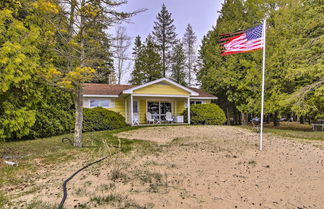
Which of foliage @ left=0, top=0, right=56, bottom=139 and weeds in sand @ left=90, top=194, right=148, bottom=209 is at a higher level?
foliage @ left=0, top=0, right=56, bottom=139

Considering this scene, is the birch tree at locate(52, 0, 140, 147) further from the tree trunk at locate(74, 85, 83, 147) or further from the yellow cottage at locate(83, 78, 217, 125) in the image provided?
the yellow cottage at locate(83, 78, 217, 125)

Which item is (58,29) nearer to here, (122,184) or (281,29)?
(122,184)

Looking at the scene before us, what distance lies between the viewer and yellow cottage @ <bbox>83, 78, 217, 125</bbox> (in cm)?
1532

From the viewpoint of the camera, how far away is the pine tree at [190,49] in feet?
103

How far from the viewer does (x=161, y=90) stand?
52.6ft

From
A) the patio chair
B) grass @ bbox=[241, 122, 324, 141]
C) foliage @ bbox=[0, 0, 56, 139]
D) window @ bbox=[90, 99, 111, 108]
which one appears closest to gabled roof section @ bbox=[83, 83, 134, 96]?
window @ bbox=[90, 99, 111, 108]

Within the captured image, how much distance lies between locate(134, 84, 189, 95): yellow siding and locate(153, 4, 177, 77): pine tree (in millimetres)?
15419

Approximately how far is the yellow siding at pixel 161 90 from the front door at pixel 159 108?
6.36 ft

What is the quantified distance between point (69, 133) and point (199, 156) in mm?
8876

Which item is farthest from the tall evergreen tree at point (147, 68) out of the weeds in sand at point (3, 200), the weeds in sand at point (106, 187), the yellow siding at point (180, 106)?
the weeds in sand at point (3, 200)

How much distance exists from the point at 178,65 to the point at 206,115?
16.0m

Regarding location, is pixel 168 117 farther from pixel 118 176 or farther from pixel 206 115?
pixel 118 176

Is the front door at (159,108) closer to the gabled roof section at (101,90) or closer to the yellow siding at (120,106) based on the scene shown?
the yellow siding at (120,106)

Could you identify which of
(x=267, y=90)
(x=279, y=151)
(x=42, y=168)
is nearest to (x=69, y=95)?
(x=42, y=168)
